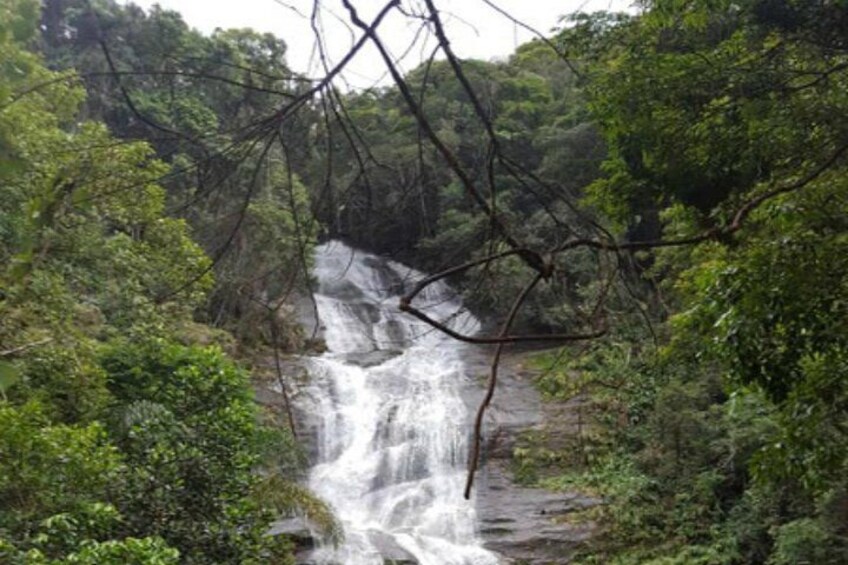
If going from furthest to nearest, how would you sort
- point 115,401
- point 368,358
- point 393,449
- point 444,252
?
point 368,358
point 393,449
point 115,401
point 444,252

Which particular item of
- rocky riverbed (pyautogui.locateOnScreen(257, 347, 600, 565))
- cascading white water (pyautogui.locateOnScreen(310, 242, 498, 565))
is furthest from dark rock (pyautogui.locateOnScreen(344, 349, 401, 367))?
rocky riverbed (pyautogui.locateOnScreen(257, 347, 600, 565))

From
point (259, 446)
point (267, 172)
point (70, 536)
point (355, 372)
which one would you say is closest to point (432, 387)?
point (355, 372)

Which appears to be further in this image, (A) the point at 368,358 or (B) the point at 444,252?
(A) the point at 368,358

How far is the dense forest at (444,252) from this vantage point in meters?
1.45

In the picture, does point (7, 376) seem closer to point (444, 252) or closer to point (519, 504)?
point (444, 252)

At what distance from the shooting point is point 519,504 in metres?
13.1

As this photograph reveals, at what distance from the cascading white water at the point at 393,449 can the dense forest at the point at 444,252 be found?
4.26 ft

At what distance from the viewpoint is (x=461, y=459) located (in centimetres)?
1495

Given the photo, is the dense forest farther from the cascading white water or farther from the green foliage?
the cascading white water

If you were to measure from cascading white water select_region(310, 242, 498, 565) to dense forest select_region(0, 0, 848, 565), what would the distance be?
130 cm

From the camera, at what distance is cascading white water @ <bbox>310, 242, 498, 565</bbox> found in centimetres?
1219

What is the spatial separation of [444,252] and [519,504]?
1193cm

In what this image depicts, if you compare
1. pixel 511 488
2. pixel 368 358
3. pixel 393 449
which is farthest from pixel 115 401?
pixel 368 358

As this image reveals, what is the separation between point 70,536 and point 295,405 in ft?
33.1
